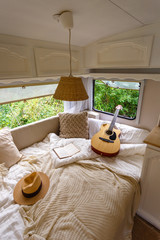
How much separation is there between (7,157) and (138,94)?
2321mm

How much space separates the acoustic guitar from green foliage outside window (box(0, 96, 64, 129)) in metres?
1.34

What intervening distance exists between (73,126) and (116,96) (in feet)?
3.52

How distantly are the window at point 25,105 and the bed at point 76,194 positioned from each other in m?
0.50

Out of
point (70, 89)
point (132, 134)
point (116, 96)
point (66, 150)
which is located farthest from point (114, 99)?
point (70, 89)

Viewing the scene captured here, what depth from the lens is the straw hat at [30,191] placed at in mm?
1245

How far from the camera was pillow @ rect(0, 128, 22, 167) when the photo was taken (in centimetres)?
167

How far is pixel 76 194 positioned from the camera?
1.30 m

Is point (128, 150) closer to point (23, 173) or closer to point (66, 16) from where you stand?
point (23, 173)

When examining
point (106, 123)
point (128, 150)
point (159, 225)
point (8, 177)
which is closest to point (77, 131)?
point (106, 123)

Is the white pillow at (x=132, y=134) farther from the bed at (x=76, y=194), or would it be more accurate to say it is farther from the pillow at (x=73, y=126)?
the pillow at (x=73, y=126)

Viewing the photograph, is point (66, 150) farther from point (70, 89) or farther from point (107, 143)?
point (70, 89)

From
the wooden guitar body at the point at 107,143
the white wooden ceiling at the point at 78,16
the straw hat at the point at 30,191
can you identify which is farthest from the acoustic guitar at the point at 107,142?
the white wooden ceiling at the point at 78,16

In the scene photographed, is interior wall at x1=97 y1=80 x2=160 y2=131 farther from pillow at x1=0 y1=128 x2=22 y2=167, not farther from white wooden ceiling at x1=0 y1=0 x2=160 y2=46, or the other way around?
pillow at x1=0 y1=128 x2=22 y2=167

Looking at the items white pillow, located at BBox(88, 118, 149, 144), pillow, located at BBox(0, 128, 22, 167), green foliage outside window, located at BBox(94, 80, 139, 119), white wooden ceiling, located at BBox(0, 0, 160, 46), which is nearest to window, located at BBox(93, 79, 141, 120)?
green foliage outside window, located at BBox(94, 80, 139, 119)
